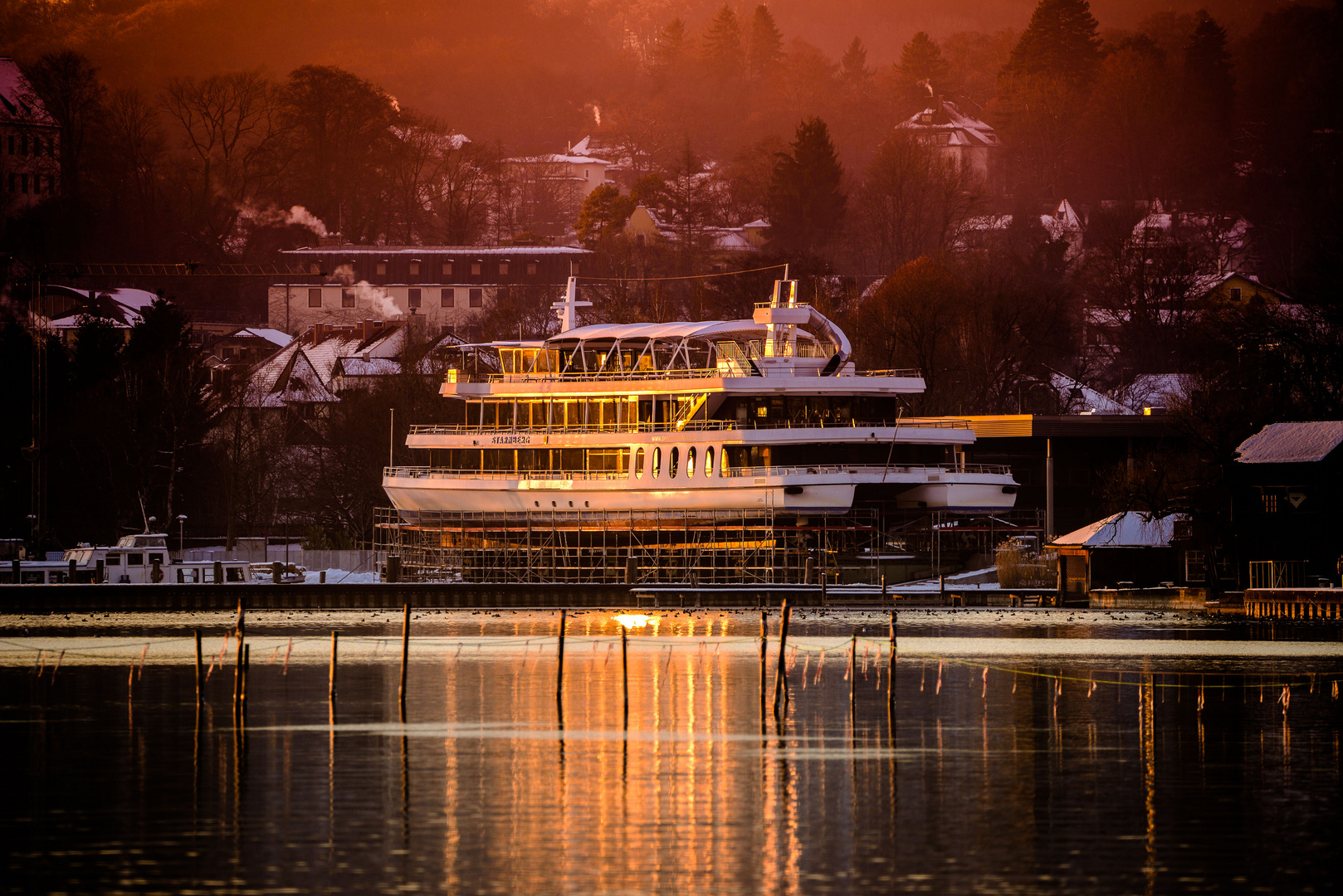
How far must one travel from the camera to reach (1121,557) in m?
73.2

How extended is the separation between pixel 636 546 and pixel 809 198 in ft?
291

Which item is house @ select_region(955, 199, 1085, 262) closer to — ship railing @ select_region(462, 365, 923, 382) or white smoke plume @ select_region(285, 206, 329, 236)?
white smoke plume @ select_region(285, 206, 329, 236)

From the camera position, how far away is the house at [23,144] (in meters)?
157

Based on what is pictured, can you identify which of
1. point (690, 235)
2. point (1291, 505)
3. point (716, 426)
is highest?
point (690, 235)

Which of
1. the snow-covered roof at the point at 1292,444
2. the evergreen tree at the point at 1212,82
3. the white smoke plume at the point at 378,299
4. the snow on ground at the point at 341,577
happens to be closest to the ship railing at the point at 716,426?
the snow on ground at the point at 341,577

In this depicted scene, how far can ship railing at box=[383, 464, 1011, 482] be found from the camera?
78.4 metres

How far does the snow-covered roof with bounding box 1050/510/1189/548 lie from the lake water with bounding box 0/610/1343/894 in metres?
14.2

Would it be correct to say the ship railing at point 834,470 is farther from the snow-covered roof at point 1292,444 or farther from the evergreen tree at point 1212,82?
the evergreen tree at point 1212,82

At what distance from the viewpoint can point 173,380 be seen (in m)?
95.8

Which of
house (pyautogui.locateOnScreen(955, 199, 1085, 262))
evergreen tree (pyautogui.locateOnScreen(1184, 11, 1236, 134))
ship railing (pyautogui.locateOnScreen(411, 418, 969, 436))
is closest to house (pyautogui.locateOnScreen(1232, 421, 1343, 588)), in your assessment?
ship railing (pyautogui.locateOnScreen(411, 418, 969, 436))

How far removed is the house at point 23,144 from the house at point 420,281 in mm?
22617

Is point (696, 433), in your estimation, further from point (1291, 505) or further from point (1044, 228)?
point (1044, 228)

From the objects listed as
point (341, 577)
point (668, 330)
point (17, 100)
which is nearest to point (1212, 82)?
point (17, 100)

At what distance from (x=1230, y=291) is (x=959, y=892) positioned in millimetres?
115242
